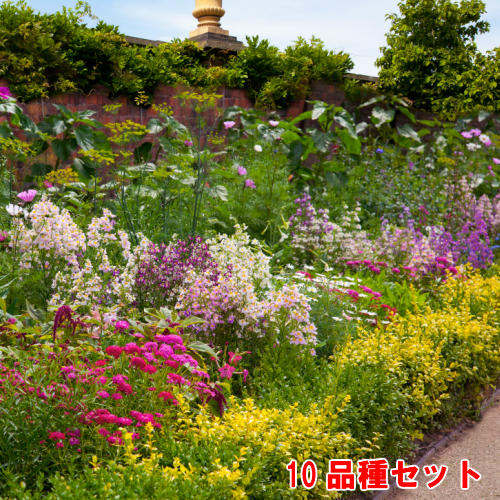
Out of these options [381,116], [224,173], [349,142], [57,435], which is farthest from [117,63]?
[57,435]

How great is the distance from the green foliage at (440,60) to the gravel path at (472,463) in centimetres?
888

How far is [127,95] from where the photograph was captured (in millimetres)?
7137

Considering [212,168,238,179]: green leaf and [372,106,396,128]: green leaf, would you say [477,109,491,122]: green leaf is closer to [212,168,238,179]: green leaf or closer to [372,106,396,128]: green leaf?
[372,106,396,128]: green leaf

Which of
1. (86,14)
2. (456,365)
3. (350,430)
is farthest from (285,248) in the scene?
(86,14)

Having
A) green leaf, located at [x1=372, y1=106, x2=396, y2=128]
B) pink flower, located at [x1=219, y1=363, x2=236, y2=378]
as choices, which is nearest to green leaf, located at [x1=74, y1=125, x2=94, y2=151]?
pink flower, located at [x1=219, y1=363, x2=236, y2=378]

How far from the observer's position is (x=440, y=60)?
12.3m

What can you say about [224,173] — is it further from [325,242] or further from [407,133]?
[407,133]

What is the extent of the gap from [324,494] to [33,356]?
150cm

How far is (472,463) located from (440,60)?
10874 mm

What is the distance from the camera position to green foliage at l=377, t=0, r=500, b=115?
1190 centimetres

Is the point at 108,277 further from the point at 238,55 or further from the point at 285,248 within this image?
the point at 238,55

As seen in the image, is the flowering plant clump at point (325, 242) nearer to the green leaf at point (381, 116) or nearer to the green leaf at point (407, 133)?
the green leaf at point (381, 116)

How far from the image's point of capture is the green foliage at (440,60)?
468 inches

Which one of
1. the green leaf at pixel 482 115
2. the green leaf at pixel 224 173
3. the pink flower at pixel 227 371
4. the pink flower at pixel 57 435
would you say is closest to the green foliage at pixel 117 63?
the green leaf at pixel 224 173
